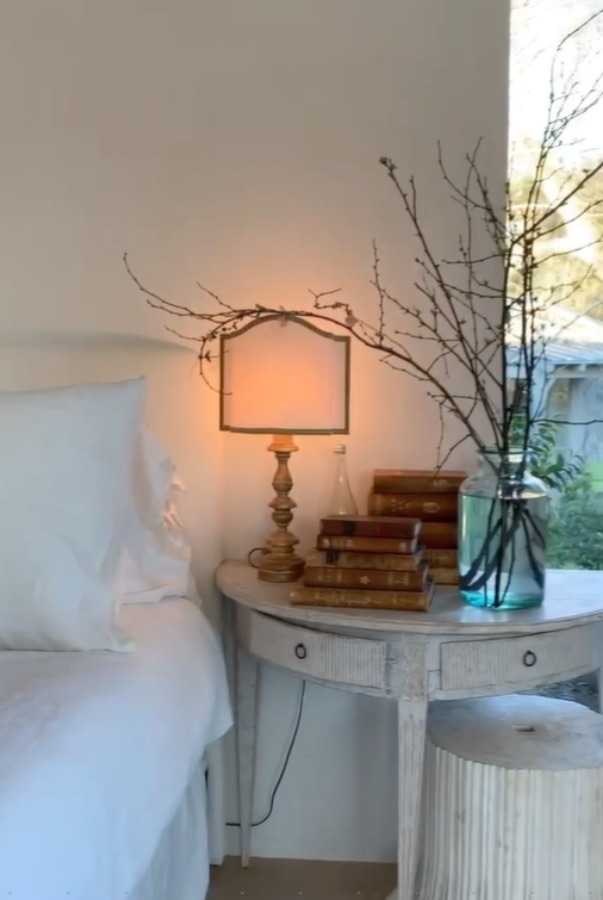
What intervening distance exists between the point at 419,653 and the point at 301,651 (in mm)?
219

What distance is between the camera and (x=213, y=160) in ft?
6.49

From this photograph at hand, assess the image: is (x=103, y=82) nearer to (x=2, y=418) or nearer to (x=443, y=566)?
(x=2, y=418)

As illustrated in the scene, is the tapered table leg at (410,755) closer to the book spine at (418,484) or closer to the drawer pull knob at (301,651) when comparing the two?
the drawer pull knob at (301,651)

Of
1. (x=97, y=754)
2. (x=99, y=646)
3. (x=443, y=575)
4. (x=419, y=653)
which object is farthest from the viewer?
(x=443, y=575)

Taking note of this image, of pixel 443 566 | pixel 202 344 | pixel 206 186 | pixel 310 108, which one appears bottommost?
pixel 443 566

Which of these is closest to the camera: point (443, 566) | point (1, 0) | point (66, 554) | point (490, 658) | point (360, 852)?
point (66, 554)

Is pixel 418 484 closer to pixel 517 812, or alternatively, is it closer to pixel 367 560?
pixel 367 560

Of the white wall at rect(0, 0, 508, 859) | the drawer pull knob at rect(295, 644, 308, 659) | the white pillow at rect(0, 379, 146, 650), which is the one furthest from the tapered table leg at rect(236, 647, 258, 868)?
the white pillow at rect(0, 379, 146, 650)

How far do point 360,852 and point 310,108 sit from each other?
1.62 meters

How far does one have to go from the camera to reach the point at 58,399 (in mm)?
1563

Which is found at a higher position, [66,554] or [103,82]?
[103,82]

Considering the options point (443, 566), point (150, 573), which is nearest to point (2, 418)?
point (150, 573)

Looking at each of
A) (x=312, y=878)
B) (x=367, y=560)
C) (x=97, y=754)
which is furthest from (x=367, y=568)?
(x=312, y=878)

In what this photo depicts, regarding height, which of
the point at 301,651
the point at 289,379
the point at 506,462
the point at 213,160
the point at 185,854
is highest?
the point at 213,160
